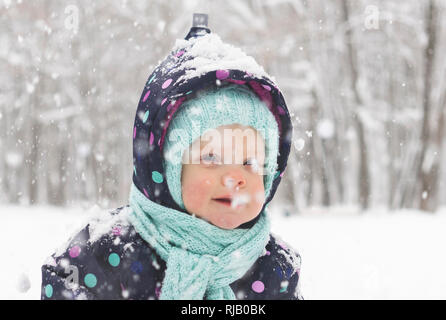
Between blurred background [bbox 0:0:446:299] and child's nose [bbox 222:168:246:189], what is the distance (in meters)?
5.19

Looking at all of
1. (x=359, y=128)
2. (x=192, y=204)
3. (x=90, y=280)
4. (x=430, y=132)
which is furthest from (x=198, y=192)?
(x=359, y=128)

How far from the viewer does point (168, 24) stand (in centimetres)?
1301

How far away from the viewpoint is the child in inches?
75.7

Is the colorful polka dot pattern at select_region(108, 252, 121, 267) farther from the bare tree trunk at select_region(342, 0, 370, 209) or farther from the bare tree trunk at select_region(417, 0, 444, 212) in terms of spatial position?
the bare tree trunk at select_region(342, 0, 370, 209)

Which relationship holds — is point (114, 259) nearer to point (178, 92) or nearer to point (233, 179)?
point (233, 179)

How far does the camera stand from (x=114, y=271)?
1.95 metres

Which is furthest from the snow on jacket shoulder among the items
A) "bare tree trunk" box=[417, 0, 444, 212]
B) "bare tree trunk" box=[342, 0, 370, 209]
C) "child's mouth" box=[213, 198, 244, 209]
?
"bare tree trunk" box=[342, 0, 370, 209]

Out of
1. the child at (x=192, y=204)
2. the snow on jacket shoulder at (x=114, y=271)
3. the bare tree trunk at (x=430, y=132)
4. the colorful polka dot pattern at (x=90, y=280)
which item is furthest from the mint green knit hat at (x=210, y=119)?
the bare tree trunk at (x=430, y=132)

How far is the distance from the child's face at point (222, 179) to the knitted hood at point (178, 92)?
12 cm

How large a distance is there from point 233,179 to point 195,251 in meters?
0.32

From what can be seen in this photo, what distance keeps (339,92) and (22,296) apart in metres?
12.3

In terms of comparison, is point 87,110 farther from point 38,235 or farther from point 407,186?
point 407,186

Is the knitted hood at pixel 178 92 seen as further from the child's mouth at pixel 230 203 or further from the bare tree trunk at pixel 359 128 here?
the bare tree trunk at pixel 359 128

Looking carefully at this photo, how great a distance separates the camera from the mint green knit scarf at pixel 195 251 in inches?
74.7
